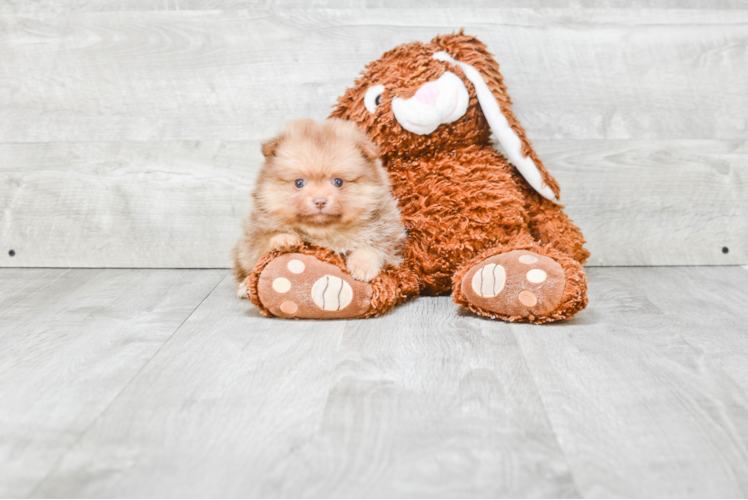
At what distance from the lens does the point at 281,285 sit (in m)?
1.11

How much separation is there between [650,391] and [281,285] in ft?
2.03

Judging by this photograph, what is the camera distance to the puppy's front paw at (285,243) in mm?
1127

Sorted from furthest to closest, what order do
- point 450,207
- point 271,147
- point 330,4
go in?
point 330,4
point 450,207
point 271,147

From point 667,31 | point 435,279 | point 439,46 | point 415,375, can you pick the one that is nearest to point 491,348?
point 415,375

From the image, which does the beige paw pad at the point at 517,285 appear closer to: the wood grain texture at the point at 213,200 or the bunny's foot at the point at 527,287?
the bunny's foot at the point at 527,287

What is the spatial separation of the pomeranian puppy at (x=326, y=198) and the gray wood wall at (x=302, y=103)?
1.34 ft

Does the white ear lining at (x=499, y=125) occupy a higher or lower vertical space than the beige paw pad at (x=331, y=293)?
higher

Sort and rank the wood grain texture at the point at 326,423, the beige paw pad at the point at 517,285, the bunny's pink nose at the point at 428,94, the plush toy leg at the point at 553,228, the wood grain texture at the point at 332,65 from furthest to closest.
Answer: the wood grain texture at the point at 332,65 → the plush toy leg at the point at 553,228 → the bunny's pink nose at the point at 428,94 → the beige paw pad at the point at 517,285 → the wood grain texture at the point at 326,423

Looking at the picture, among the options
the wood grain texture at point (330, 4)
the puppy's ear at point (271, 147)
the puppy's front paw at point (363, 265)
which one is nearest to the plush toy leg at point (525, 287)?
the puppy's front paw at point (363, 265)

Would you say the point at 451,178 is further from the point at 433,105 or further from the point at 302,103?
the point at 302,103

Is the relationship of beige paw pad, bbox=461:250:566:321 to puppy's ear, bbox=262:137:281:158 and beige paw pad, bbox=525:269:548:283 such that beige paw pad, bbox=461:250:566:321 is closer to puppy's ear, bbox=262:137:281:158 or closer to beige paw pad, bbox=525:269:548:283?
beige paw pad, bbox=525:269:548:283

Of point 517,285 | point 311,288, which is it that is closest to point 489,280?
point 517,285

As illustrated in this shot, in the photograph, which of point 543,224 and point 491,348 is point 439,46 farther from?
point 491,348

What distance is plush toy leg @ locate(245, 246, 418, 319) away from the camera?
1.11 m
